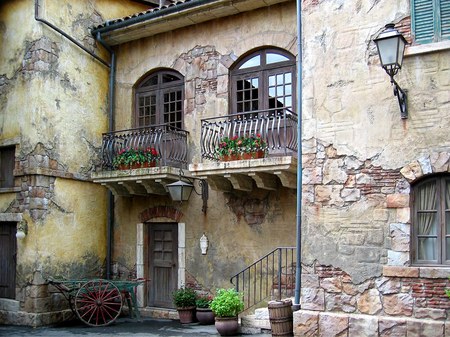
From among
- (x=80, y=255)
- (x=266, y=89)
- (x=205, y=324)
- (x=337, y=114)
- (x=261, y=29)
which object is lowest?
(x=205, y=324)

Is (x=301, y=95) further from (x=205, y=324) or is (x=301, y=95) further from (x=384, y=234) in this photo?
(x=205, y=324)

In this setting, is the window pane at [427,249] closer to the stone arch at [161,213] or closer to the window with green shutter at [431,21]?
the window with green shutter at [431,21]

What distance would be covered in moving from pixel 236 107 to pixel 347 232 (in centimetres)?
436

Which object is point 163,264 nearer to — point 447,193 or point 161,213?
point 161,213

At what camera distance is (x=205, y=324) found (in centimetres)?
1137

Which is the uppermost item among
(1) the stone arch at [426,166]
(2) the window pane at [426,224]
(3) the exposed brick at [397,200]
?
(1) the stone arch at [426,166]

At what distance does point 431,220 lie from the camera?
27.1ft

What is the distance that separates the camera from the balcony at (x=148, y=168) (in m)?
12.1

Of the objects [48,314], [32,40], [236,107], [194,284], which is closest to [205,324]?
[194,284]

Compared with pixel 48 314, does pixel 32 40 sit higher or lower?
higher

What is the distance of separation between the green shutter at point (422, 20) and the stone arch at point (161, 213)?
252 inches

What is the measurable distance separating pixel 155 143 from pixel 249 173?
266 centimetres

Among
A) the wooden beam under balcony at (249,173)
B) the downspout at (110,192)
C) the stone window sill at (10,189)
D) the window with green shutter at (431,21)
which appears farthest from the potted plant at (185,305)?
the window with green shutter at (431,21)

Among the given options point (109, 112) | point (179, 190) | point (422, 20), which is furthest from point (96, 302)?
point (422, 20)
